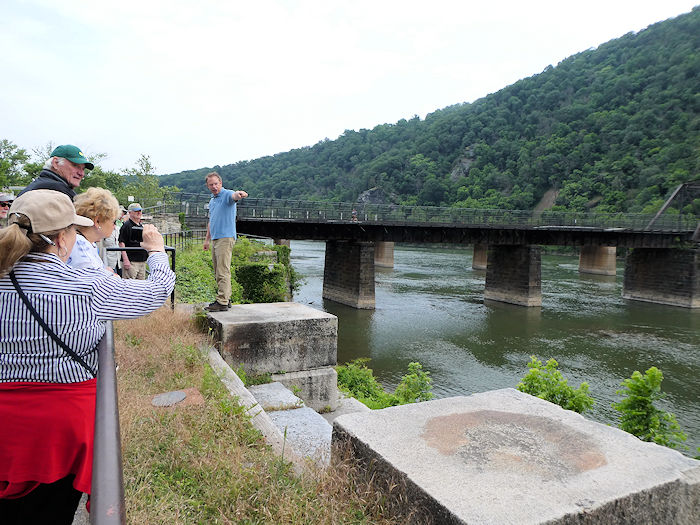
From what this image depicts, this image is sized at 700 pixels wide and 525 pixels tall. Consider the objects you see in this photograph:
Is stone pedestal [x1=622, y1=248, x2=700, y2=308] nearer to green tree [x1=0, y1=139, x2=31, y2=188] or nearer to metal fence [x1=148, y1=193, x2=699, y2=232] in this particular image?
metal fence [x1=148, y1=193, x2=699, y2=232]

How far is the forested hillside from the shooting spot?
72.1 meters

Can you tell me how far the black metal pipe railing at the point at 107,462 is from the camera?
1118 mm

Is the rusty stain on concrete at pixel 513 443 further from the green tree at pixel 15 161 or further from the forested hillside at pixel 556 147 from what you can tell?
the forested hillside at pixel 556 147

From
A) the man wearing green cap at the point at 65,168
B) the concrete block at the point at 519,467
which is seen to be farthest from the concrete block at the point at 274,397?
the man wearing green cap at the point at 65,168

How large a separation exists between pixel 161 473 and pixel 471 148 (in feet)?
362

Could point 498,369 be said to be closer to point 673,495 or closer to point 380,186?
point 673,495

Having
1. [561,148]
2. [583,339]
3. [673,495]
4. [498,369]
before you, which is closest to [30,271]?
[673,495]

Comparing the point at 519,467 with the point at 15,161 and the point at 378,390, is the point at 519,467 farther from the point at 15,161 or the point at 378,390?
the point at 15,161

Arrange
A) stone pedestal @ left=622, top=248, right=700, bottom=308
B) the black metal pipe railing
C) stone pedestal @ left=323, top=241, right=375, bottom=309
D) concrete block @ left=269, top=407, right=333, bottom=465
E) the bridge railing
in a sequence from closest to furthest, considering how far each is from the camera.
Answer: the black metal pipe railing < concrete block @ left=269, top=407, right=333, bottom=465 < the bridge railing < stone pedestal @ left=323, top=241, right=375, bottom=309 < stone pedestal @ left=622, top=248, right=700, bottom=308

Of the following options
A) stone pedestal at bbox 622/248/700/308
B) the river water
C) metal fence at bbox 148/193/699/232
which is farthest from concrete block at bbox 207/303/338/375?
stone pedestal at bbox 622/248/700/308

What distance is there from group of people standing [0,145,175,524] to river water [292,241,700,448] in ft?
41.0

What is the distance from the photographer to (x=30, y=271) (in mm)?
1778

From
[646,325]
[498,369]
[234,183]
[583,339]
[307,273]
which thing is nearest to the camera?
[498,369]

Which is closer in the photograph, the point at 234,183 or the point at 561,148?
the point at 561,148
